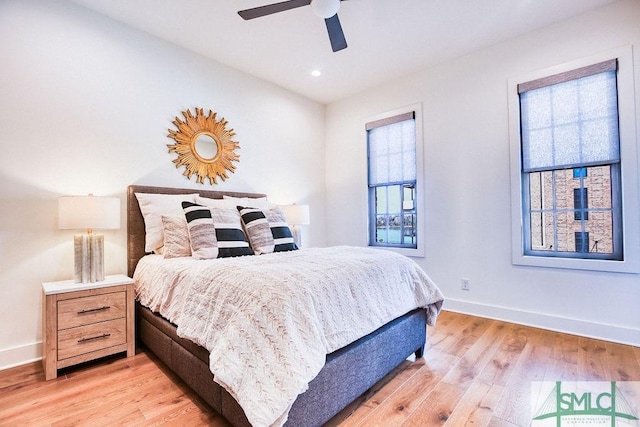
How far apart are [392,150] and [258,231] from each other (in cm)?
221

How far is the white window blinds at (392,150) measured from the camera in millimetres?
3768

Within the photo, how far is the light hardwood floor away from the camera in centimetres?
156

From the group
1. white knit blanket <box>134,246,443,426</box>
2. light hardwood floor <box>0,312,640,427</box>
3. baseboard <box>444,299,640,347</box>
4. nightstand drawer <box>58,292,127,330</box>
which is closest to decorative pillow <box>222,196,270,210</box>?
white knit blanket <box>134,246,443,426</box>

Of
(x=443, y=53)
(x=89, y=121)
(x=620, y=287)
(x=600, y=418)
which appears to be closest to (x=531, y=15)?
(x=443, y=53)

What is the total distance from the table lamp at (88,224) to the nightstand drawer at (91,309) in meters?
0.17

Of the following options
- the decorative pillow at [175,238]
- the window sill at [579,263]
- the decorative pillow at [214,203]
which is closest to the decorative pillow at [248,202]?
the decorative pillow at [214,203]

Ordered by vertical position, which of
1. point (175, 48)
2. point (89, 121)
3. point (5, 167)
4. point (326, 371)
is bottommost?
point (326, 371)

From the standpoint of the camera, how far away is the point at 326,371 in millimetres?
1433

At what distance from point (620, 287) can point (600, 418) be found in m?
1.47

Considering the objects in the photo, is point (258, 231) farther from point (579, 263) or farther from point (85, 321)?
point (579, 263)

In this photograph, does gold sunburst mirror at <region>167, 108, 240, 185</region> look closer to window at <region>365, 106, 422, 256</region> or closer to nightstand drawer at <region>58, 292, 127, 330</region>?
nightstand drawer at <region>58, 292, 127, 330</region>

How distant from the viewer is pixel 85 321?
2086mm

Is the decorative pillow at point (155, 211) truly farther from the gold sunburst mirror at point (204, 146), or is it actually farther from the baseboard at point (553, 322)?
the baseboard at point (553, 322)

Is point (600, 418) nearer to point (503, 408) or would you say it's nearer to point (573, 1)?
point (503, 408)
